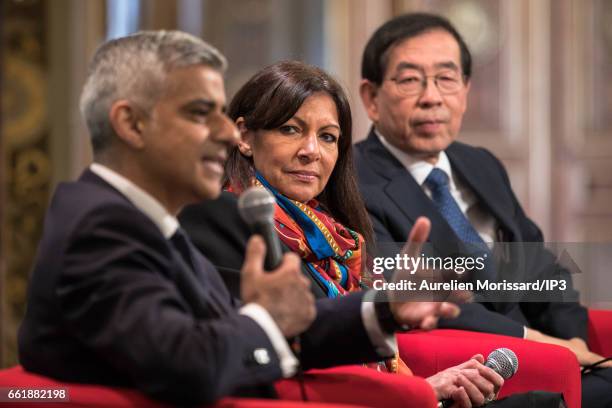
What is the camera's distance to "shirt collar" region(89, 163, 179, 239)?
1.65m

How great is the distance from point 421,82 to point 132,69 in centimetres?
166

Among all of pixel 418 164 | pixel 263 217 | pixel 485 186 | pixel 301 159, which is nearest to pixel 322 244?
pixel 301 159

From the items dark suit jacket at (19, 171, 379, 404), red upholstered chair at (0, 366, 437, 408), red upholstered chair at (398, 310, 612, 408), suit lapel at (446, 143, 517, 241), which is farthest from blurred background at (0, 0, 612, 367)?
dark suit jacket at (19, 171, 379, 404)

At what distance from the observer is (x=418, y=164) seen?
10.4 ft

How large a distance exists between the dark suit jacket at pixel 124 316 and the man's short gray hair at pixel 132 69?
0.09 m

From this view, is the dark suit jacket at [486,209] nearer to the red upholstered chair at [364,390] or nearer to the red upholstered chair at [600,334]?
the red upholstered chair at [600,334]

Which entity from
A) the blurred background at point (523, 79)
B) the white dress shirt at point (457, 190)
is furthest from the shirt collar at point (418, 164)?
the blurred background at point (523, 79)

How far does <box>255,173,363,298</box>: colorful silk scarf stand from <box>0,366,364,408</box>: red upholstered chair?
717 mm

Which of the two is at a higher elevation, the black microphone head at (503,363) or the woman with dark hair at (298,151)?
the woman with dark hair at (298,151)

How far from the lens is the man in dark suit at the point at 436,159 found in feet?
10.1

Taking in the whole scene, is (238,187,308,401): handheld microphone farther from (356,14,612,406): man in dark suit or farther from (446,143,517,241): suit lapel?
(446,143,517,241): suit lapel

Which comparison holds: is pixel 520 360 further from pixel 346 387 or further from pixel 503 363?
pixel 346 387

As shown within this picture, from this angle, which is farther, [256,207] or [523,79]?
[523,79]

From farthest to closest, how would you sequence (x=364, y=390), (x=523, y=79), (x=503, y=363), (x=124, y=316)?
(x=523, y=79)
(x=503, y=363)
(x=364, y=390)
(x=124, y=316)
